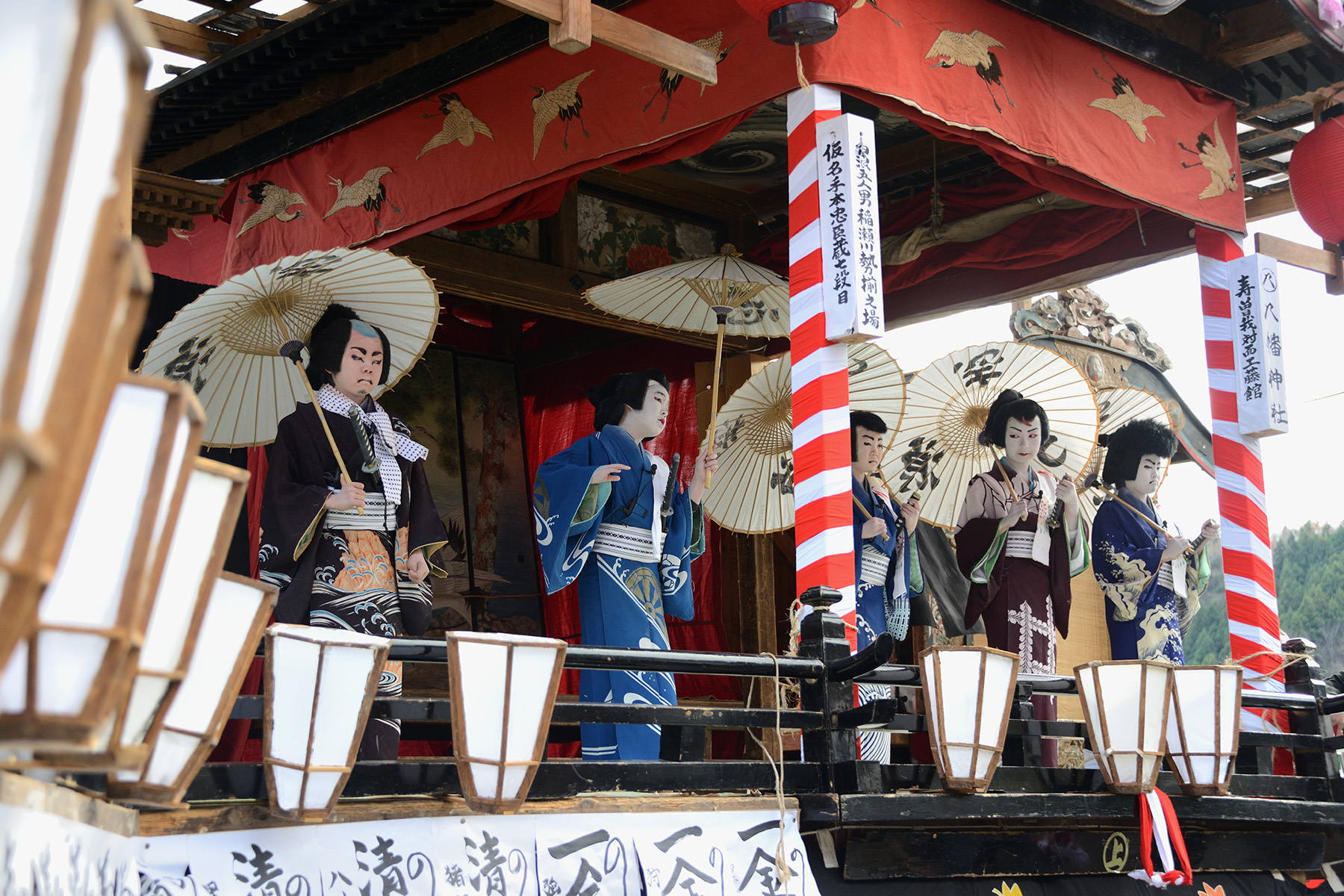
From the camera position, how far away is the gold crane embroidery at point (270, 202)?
6.44m

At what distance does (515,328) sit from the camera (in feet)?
29.9

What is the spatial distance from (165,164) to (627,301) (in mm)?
2862

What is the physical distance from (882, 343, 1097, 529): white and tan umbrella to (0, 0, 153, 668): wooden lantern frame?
573 centimetres

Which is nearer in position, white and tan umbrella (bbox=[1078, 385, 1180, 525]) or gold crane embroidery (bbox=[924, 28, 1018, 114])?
gold crane embroidery (bbox=[924, 28, 1018, 114])

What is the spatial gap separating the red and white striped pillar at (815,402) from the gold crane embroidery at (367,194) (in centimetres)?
213

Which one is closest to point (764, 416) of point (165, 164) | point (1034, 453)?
point (1034, 453)

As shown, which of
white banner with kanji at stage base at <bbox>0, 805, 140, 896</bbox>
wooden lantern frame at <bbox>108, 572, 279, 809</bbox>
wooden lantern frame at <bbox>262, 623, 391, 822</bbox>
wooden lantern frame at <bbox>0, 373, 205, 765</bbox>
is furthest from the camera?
wooden lantern frame at <bbox>262, 623, 391, 822</bbox>

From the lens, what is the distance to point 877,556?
609 centimetres

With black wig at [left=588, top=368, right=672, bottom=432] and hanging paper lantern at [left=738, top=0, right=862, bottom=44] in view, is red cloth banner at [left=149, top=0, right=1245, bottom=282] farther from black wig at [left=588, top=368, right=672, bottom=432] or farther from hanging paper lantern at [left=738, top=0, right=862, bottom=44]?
black wig at [left=588, top=368, right=672, bottom=432]

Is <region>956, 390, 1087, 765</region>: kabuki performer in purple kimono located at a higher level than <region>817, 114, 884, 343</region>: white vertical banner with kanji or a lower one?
lower

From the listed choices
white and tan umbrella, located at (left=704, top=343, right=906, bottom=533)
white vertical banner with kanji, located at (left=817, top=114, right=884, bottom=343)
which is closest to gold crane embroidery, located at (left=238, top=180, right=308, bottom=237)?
white and tan umbrella, located at (left=704, top=343, right=906, bottom=533)

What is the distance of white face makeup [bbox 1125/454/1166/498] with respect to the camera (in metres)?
6.65

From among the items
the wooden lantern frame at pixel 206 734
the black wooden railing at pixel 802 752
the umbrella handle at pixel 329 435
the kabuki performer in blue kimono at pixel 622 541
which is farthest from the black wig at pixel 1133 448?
the wooden lantern frame at pixel 206 734

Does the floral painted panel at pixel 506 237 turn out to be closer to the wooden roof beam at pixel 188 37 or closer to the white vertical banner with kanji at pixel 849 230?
the wooden roof beam at pixel 188 37
